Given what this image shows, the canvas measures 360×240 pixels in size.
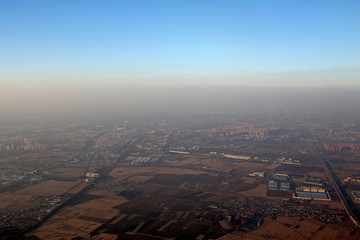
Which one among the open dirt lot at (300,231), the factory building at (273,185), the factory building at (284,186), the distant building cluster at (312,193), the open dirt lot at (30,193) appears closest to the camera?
the open dirt lot at (300,231)

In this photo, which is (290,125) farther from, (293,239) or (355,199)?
(293,239)

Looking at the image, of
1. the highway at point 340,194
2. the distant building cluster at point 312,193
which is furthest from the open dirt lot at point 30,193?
the highway at point 340,194

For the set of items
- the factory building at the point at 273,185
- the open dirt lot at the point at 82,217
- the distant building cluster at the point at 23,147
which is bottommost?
the distant building cluster at the point at 23,147

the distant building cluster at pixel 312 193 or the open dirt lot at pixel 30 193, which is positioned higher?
the distant building cluster at pixel 312 193

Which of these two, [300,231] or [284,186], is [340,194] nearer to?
[284,186]

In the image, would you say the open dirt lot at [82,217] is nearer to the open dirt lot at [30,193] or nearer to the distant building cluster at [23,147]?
the open dirt lot at [30,193]

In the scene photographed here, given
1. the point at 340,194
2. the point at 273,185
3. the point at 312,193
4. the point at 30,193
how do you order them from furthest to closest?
the point at 273,185 < the point at 30,193 < the point at 312,193 < the point at 340,194

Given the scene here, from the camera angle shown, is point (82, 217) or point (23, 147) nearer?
point (82, 217)

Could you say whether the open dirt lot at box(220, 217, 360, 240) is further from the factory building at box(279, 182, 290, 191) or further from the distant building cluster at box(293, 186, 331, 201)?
the factory building at box(279, 182, 290, 191)

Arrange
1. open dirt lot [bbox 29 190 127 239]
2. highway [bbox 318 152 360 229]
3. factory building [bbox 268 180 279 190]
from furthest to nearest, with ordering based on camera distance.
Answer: factory building [bbox 268 180 279 190] < highway [bbox 318 152 360 229] < open dirt lot [bbox 29 190 127 239]

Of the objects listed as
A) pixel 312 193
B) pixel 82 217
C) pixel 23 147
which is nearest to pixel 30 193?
pixel 82 217

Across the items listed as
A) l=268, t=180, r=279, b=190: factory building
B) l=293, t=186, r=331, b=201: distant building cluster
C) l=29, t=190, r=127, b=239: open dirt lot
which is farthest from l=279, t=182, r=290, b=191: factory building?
l=29, t=190, r=127, b=239: open dirt lot

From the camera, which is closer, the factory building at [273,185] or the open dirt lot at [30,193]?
the open dirt lot at [30,193]
